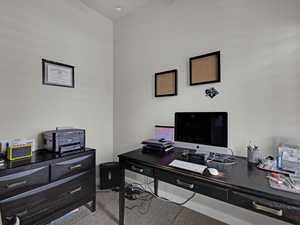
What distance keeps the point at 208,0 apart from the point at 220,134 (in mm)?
1618

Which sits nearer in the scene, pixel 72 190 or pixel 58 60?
pixel 72 190

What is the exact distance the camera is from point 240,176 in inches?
44.4

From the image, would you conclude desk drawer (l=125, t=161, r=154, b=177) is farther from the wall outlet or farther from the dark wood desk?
the wall outlet

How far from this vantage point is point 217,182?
1.07 m

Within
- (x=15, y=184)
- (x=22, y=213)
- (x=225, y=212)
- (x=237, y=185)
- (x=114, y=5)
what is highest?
(x=114, y=5)

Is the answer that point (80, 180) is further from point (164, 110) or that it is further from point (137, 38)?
point (137, 38)

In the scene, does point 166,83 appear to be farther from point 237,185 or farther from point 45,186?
point 45,186

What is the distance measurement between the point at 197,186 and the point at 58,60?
91.7 inches

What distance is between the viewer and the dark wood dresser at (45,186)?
4.27 ft

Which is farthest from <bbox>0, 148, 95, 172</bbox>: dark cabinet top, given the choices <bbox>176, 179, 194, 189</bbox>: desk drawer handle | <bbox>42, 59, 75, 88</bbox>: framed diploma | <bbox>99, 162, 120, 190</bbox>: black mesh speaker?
<bbox>176, 179, 194, 189</bbox>: desk drawer handle

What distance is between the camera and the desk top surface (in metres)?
0.89

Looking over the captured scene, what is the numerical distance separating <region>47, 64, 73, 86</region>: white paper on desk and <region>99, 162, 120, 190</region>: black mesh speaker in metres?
1.41

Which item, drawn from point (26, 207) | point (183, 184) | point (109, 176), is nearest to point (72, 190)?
point (26, 207)

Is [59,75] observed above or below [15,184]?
above
